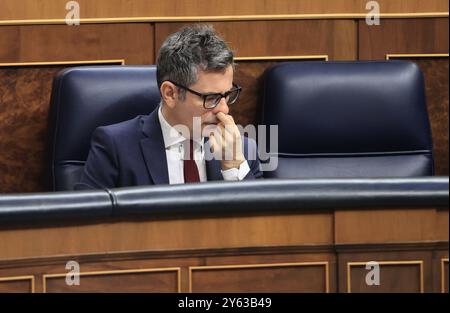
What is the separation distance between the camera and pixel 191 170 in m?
1.31

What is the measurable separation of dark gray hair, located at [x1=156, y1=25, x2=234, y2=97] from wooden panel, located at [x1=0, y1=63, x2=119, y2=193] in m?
0.29

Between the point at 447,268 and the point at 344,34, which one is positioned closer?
the point at 447,268

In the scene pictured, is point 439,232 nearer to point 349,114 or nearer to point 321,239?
point 321,239

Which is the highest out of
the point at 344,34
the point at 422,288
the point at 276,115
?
the point at 344,34

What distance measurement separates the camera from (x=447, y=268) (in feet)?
3.33

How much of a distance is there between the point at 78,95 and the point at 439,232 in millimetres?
558

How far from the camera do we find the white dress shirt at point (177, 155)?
131cm

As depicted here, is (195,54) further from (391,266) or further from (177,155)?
(391,266)

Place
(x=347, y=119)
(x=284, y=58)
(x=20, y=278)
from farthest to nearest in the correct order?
(x=284, y=58), (x=347, y=119), (x=20, y=278)

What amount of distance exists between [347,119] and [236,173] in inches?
9.4

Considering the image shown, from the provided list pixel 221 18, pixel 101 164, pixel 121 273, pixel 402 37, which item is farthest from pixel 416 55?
pixel 121 273
